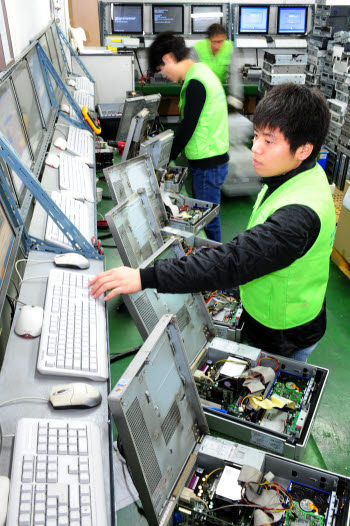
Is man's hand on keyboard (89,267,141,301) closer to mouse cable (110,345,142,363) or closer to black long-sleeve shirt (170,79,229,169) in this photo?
mouse cable (110,345,142,363)

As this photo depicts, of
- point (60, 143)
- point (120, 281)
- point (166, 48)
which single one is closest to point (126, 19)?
point (166, 48)

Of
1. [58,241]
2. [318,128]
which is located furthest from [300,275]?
[58,241]

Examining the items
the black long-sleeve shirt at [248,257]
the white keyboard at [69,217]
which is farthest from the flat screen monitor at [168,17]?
the black long-sleeve shirt at [248,257]

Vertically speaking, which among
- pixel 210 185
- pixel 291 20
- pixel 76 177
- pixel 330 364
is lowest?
pixel 330 364

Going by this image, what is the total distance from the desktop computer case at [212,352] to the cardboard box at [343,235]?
6.04ft

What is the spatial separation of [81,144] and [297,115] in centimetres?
228

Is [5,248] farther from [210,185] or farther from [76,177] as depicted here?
[210,185]

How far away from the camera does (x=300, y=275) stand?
1490 mm

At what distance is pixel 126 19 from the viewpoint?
7.12m

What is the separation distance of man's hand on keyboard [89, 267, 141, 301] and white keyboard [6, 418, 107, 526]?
426 millimetres

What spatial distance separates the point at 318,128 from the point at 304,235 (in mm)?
338

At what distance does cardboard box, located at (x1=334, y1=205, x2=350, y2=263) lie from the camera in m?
3.51

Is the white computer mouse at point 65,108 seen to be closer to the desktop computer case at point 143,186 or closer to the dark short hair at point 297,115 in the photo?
the desktop computer case at point 143,186

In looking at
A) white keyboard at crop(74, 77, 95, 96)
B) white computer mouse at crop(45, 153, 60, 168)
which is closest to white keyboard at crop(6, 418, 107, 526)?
white computer mouse at crop(45, 153, 60, 168)
